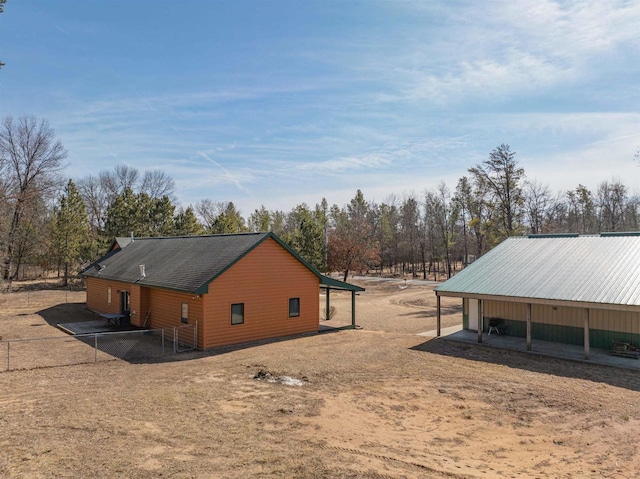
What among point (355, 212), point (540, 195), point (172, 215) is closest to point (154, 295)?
point (172, 215)

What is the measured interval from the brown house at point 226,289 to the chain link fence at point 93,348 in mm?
829

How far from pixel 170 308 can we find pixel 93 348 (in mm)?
3661

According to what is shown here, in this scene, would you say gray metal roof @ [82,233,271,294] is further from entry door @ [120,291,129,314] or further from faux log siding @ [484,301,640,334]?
faux log siding @ [484,301,640,334]

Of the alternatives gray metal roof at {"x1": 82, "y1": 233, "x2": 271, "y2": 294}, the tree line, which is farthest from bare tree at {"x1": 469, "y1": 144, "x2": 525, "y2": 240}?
gray metal roof at {"x1": 82, "y1": 233, "x2": 271, "y2": 294}

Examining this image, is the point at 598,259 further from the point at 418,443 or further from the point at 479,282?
the point at 418,443

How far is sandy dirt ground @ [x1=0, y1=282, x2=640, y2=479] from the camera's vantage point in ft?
23.6

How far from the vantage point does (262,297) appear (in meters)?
19.3

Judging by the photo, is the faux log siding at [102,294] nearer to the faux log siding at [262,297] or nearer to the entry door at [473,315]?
the faux log siding at [262,297]

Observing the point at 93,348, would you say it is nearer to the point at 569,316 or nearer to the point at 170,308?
the point at 170,308

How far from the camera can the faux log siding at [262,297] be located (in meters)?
17.7

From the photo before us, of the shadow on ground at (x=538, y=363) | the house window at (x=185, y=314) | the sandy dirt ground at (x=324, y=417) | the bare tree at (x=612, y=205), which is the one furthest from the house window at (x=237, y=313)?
the bare tree at (x=612, y=205)

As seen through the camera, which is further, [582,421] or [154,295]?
[154,295]

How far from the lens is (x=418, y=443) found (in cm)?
832

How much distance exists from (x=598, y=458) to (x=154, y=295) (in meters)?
19.1
